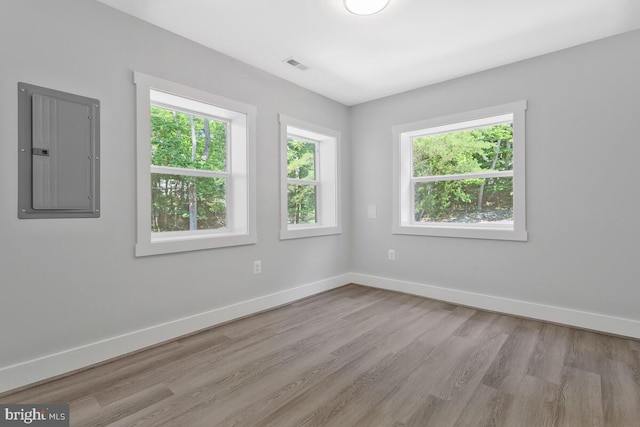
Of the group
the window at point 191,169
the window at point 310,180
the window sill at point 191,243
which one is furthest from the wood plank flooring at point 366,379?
the window at point 310,180

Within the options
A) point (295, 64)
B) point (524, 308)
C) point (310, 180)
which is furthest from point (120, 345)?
point (524, 308)

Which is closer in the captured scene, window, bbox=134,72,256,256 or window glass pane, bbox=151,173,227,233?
window, bbox=134,72,256,256

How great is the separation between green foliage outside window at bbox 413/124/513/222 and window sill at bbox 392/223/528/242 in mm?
148

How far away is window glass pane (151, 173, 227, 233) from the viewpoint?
107 inches

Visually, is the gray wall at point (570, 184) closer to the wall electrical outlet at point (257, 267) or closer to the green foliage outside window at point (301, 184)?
the green foliage outside window at point (301, 184)

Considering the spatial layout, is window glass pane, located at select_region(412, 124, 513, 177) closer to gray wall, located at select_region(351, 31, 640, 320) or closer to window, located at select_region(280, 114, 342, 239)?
gray wall, located at select_region(351, 31, 640, 320)

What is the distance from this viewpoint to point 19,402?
1739mm

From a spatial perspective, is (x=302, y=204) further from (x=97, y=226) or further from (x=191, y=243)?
(x=97, y=226)

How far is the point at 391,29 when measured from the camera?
255 centimetres

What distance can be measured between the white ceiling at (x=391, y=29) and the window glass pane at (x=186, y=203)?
1.24 metres

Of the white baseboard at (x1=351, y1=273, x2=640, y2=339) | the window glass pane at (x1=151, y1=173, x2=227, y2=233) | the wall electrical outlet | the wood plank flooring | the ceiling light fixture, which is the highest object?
the ceiling light fixture

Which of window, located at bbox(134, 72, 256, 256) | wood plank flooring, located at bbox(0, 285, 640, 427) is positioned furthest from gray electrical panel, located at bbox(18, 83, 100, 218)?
wood plank flooring, located at bbox(0, 285, 640, 427)

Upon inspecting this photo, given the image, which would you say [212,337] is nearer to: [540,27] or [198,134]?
[198,134]

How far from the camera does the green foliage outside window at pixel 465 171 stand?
11.0 ft
